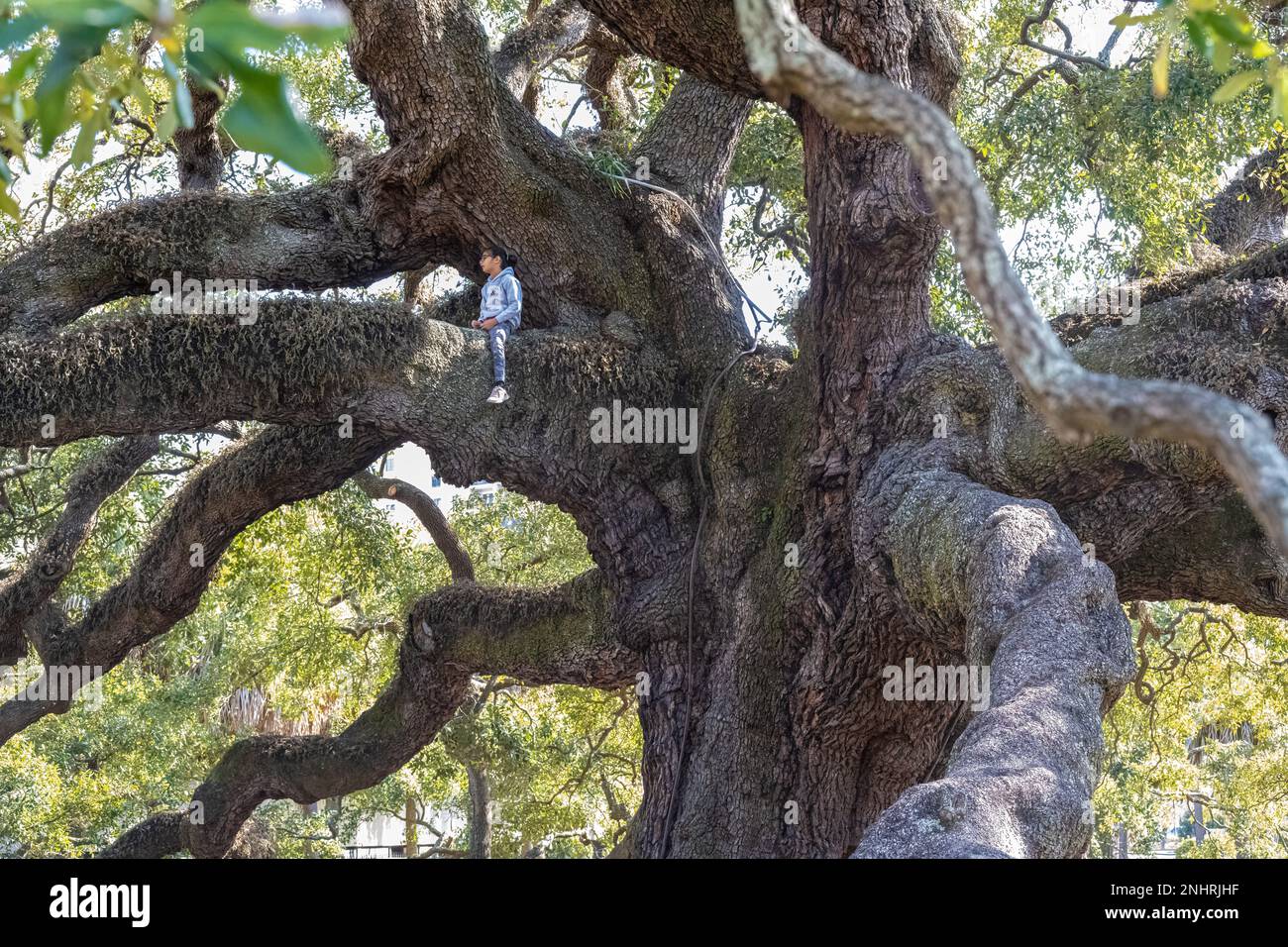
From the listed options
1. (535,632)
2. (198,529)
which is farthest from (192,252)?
(535,632)

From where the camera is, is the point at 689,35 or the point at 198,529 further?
the point at 198,529

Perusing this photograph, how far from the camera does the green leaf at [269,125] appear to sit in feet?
4.73

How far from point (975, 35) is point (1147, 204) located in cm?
234

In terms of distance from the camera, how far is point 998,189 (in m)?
9.41

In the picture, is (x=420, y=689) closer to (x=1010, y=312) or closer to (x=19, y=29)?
(x=1010, y=312)

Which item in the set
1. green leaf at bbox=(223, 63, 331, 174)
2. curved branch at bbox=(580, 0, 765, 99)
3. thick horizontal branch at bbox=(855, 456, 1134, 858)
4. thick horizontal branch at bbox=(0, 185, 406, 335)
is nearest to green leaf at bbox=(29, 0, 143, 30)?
green leaf at bbox=(223, 63, 331, 174)

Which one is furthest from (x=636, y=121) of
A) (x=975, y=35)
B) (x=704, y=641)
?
(x=704, y=641)

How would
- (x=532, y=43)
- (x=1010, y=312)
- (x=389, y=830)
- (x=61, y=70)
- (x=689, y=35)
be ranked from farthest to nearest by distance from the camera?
(x=389, y=830) < (x=532, y=43) < (x=689, y=35) < (x=1010, y=312) < (x=61, y=70)

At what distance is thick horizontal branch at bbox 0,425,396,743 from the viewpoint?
26.4 ft

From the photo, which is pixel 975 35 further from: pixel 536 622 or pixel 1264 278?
pixel 536 622

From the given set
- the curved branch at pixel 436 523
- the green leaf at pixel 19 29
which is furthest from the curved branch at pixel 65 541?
the green leaf at pixel 19 29

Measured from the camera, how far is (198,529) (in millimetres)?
8359

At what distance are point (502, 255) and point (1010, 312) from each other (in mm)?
5883

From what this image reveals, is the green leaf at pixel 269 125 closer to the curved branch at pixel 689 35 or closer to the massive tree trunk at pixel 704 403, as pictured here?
the massive tree trunk at pixel 704 403
